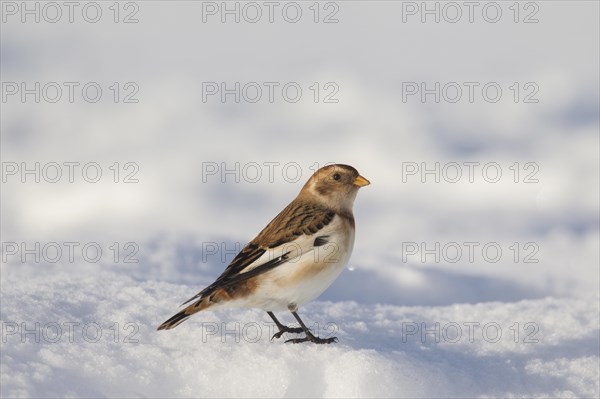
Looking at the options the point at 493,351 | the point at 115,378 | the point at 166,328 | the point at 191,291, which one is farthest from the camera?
the point at 191,291

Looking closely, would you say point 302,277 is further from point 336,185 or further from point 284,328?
point 336,185

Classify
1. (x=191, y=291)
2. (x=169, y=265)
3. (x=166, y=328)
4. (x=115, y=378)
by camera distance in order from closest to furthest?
(x=115, y=378) → (x=166, y=328) → (x=191, y=291) → (x=169, y=265)

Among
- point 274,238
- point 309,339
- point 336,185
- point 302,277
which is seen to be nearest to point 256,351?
point 309,339

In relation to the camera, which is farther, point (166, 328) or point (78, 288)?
point (78, 288)

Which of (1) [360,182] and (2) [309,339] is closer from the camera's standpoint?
(2) [309,339]

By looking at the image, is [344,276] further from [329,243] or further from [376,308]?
[329,243]

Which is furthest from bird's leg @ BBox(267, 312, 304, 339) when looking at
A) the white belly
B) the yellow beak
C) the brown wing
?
the yellow beak

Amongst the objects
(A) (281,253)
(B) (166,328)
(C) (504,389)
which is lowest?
(C) (504,389)

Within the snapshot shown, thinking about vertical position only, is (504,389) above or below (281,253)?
below

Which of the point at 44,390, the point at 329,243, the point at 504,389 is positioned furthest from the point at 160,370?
the point at 504,389
